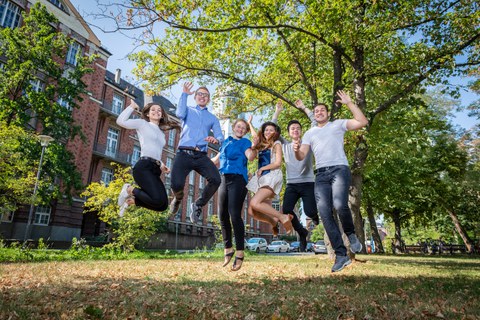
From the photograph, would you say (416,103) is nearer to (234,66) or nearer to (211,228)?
(234,66)

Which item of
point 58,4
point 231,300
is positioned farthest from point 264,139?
point 58,4

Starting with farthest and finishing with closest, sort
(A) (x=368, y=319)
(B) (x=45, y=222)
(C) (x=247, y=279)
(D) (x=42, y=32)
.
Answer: (B) (x=45, y=222)
(D) (x=42, y=32)
(C) (x=247, y=279)
(A) (x=368, y=319)

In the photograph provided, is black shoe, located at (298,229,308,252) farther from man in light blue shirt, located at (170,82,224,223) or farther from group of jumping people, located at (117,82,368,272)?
man in light blue shirt, located at (170,82,224,223)

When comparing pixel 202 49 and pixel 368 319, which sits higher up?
pixel 202 49

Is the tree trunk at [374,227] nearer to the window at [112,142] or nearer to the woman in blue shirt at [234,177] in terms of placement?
the woman in blue shirt at [234,177]

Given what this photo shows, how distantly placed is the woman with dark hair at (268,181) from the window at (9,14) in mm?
25573

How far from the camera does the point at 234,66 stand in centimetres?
1312

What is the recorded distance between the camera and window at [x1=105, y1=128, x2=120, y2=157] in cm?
3312

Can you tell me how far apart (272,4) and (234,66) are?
13.3 ft

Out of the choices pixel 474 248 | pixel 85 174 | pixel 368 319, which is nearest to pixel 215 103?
pixel 368 319

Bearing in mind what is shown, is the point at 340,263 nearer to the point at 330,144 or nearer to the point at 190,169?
the point at 330,144

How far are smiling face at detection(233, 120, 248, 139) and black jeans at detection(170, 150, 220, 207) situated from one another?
0.77 metres

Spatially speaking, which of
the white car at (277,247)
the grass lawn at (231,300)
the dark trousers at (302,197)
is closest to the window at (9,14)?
the grass lawn at (231,300)

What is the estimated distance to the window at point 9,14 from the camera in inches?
910
